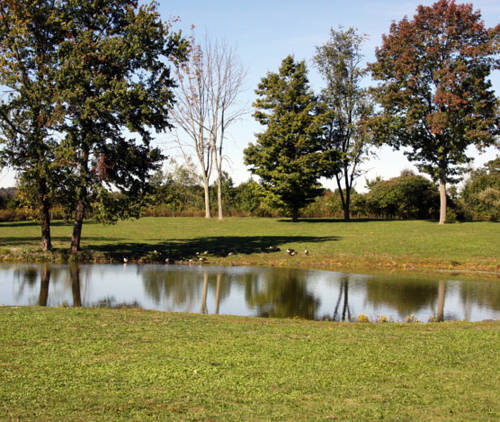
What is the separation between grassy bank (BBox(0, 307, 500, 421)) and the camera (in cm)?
560

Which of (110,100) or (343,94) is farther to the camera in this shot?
(343,94)

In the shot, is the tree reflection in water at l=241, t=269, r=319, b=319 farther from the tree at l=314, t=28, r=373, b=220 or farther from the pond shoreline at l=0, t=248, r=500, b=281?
the tree at l=314, t=28, r=373, b=220

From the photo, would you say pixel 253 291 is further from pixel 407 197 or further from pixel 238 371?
pixel 407 197

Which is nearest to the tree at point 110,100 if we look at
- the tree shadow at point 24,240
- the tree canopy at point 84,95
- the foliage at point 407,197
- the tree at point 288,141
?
the tree canopy at point 84,95

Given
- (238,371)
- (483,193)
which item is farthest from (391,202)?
(238,371)

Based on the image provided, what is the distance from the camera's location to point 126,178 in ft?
74.0

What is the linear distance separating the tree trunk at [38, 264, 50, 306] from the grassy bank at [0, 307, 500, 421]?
4078 mm

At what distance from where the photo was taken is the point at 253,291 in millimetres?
16438

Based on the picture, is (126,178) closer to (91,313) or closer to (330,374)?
(91,313)

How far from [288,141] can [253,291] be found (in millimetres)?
31221

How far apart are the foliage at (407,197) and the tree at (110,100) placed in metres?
34.4

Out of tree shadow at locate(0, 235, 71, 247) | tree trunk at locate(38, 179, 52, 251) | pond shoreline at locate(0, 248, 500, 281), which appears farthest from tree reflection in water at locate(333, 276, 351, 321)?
tree shadow at locate(0, 235, 71, 247)

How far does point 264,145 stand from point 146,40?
25.9 m

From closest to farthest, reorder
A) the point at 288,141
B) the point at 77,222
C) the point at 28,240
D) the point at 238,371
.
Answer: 1. the point at 238,371
2. the point at 77,222
3. the point at 28,240
4. the point at 288,141
